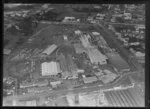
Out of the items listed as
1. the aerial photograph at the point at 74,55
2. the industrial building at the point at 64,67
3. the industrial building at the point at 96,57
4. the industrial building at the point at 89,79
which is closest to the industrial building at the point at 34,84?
the aerial photograph at the point at 74,55

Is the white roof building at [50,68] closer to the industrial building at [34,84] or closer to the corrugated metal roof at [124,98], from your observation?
the industrial building at [34,84]

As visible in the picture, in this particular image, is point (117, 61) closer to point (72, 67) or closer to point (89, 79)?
point (89, 79)

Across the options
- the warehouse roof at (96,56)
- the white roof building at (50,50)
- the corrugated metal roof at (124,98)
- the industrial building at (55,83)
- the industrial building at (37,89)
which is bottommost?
the corrugated metal roof at (124,98)

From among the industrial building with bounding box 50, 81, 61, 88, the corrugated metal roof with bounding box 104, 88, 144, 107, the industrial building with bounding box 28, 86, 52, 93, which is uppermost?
the industrial building with bounding box 50, 81, 61, 88

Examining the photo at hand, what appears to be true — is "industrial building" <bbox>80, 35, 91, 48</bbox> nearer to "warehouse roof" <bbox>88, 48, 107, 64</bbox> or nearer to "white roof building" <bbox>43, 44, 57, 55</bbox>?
"warehouse roof" <bbox>88, 48, 107, 64</bbox>

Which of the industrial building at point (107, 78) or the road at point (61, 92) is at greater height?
the industrial building at point (107, 78)

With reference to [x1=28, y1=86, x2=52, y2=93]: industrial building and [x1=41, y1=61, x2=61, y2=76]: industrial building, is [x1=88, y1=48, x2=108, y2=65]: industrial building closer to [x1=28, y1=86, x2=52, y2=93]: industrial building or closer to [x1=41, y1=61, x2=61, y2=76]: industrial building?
[x1=41, y1=61, x2=61, y2=76]: industrial building

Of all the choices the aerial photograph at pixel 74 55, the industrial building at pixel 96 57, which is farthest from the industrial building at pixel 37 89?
the industrial building at pixel 96 57

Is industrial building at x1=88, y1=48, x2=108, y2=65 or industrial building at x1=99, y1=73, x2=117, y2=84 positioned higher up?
industrial building at x1=88, y1=48, x2=108, y2=65

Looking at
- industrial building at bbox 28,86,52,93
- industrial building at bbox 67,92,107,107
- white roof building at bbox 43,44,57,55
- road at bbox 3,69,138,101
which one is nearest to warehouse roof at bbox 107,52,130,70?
road at bbox 3,69,138,101
